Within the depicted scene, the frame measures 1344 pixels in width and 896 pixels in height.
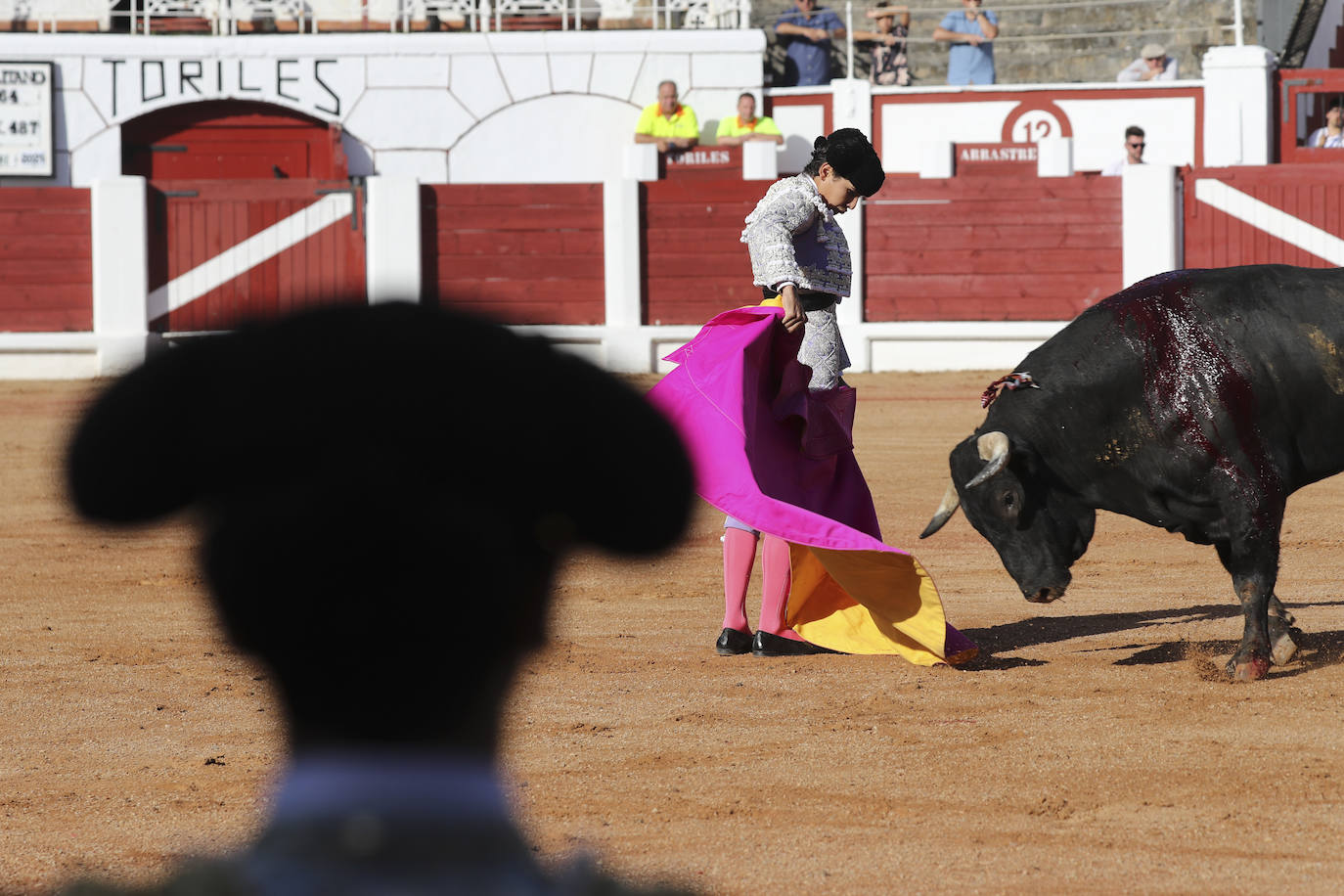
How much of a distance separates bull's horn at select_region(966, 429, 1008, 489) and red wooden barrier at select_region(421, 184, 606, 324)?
30.3 ft

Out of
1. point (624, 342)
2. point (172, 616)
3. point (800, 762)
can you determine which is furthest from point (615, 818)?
point (624, 342)

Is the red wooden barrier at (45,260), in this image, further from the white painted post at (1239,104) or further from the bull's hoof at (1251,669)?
the bull's hoof at (1251,669)

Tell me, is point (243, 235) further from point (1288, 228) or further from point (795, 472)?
point (795, 472)

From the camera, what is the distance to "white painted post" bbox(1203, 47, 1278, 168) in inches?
553

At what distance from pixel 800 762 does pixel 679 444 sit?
264cm

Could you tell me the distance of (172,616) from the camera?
201 inches

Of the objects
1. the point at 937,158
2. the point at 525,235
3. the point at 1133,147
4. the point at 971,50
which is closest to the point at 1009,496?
the point at 937,158

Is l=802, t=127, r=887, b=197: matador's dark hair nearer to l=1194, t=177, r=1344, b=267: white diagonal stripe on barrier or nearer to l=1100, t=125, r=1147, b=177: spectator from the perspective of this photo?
l=1100, t=125, r=1147, b=177: spectator

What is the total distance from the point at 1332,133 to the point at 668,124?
5.39 meters

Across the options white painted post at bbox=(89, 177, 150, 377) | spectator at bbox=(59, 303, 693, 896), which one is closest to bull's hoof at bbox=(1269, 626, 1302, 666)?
spectator at bbox=(59, 303, 693, 896)

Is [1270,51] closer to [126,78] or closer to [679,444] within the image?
[126,78]

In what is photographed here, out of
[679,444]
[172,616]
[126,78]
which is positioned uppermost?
[126,78]

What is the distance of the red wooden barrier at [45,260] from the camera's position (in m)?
12.9

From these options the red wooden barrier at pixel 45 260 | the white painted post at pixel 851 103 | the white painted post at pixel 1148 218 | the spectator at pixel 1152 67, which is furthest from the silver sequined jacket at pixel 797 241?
the spectator at pixel 1152 67
